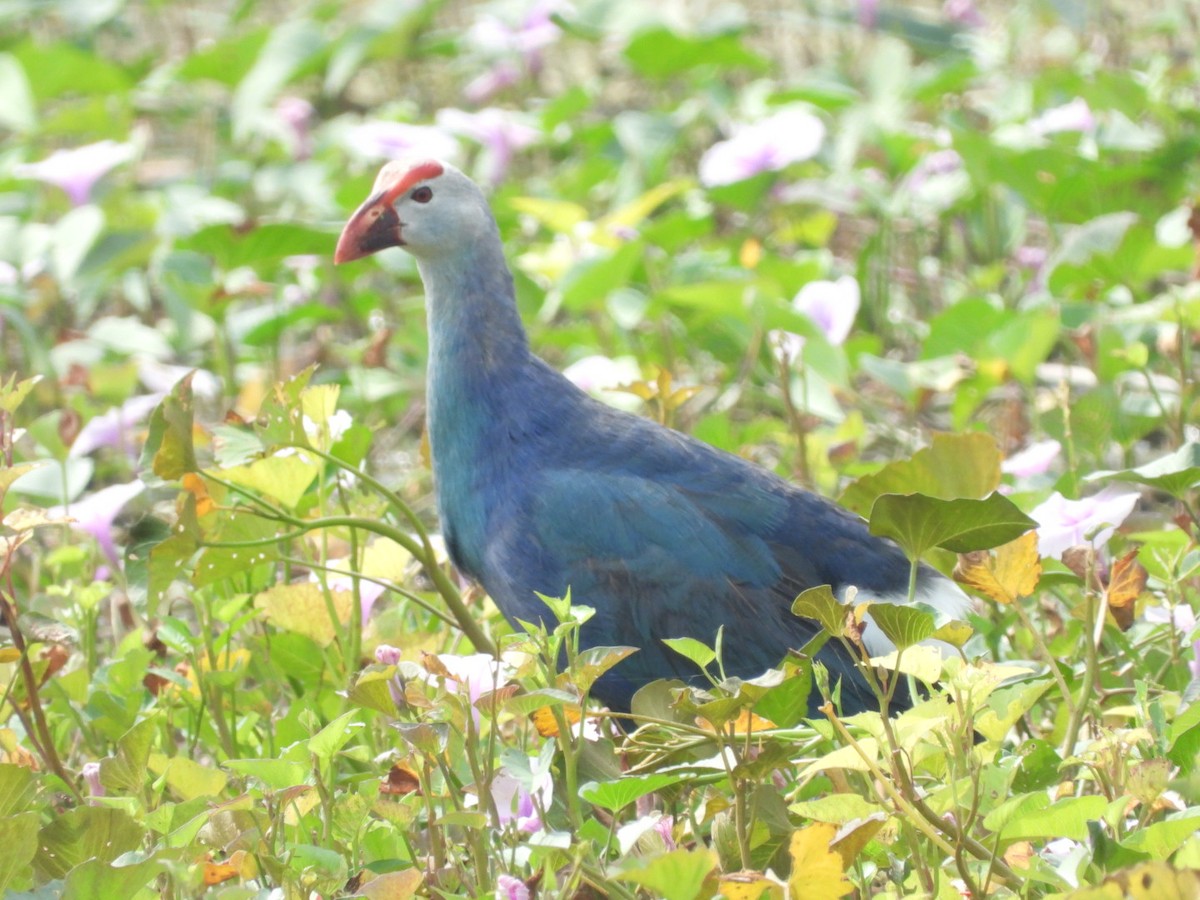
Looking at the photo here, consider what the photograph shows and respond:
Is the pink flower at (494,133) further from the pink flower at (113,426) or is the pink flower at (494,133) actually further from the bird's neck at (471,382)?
the bird's neck at (471,382)

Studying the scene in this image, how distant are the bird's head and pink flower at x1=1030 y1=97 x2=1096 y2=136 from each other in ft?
5.42

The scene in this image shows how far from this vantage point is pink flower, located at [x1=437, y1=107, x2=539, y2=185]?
3941 millimetres

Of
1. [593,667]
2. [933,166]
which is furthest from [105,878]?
[933,166]

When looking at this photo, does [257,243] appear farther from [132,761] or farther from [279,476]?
[132,761]

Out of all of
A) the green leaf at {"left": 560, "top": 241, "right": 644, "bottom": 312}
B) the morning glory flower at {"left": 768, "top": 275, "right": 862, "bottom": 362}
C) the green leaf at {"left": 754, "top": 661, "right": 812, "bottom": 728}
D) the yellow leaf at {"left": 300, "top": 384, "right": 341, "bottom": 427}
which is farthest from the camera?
the green leaf at {"left": 560, "top": 241, "right": 644, "bottom": 312}

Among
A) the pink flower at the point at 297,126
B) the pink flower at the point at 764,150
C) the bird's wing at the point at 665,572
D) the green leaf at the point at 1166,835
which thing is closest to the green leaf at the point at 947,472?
the bird's wing at the point at 665,572

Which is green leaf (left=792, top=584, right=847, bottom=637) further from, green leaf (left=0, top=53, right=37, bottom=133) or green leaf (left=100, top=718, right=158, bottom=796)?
green leaf (left=0, top=53, right=37, bottom=133)

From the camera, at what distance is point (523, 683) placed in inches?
64.2

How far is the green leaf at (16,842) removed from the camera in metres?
1.49

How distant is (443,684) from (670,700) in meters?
0.22

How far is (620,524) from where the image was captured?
2.16 meters

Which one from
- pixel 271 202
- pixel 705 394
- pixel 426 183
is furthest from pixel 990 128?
pixel 426 183

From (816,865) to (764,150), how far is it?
2361mm

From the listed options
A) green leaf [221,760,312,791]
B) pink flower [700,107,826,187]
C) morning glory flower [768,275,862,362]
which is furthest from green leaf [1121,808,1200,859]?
pink flower [700,107,826,187]
